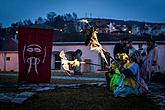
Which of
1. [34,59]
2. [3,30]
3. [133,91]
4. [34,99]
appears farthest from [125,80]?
[3,30]

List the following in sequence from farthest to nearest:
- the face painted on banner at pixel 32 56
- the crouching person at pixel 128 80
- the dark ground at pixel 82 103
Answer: the face painted on banner at pixel 32 56, the crouching person at pixel 128 80, the dark ground at pixel 82 103

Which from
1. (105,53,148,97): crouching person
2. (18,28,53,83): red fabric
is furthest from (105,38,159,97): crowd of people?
(18,28,53,83): red fabric

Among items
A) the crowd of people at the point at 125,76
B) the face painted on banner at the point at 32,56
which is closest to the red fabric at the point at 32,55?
the face painted on banner at the point at 32,56

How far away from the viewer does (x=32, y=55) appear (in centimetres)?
1483

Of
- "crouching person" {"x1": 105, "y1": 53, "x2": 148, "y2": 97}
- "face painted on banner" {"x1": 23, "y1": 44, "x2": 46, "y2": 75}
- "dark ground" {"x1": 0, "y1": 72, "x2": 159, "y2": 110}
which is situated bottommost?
"dark ground" {"x1": 0, "y1": 72, "x2": 159, "y2": 110}

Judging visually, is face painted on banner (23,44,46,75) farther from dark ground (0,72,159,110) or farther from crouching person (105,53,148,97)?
crouching person (105,53,148,97)

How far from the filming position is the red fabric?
48.7ft

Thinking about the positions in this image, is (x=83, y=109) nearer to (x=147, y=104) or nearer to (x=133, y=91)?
(x=147, y=104)

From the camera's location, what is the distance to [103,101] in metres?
9.16

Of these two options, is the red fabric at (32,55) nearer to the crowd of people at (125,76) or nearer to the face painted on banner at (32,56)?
the face painted on banner at (32,56)

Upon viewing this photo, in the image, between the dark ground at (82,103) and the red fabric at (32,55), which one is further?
the red fabric at (32,55)

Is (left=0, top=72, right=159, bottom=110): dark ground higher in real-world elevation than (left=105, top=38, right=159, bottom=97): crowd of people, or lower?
lower

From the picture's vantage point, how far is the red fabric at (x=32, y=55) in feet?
48.7

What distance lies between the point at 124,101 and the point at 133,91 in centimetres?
112
